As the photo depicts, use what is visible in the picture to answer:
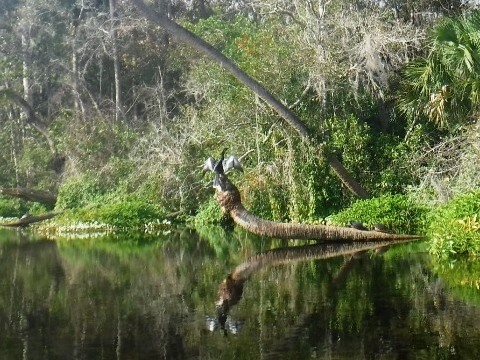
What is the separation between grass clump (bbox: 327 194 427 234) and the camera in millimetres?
17516

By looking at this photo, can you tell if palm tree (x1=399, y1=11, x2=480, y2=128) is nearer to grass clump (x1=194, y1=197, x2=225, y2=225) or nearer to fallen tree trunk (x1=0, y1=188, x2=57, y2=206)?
grass clump (x1=194, y1=197, x2=225, y2=225)

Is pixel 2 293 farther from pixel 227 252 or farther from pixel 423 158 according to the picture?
pixel 423 158

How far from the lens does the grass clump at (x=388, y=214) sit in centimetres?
1752

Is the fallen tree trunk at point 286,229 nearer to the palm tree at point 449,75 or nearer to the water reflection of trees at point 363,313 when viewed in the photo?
the water reflection of trees at point 363,313

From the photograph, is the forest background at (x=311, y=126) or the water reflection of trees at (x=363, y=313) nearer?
the water reflection of trees at (x=363, y=313)

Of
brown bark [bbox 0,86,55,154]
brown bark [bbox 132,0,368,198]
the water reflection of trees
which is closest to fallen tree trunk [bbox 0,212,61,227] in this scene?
brown bark [bbox 0,86,55,154]

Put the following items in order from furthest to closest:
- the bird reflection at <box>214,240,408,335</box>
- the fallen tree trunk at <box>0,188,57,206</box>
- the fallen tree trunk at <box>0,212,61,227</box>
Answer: the fallen tree trunk at <box>0,188,57,206</box>, the fallen tree trunk at <box>0,212,61,227</box>, the bird reflection at <box>214,240,408,335</box>

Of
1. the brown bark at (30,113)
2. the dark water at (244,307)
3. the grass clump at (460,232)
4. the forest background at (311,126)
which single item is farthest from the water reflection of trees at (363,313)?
the brown bark at (30,113)

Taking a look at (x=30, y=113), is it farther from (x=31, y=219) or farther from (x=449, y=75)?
(x=449, y=75)

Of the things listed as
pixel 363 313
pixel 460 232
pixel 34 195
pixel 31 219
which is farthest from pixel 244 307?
pixel 34 195

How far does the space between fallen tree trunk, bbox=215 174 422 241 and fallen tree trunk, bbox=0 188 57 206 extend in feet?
50.2

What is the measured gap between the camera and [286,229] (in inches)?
618

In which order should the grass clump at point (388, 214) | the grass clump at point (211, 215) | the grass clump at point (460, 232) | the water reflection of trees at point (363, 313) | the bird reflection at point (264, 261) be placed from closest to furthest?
the water reflection of trees at point (363, 313) → the bird reflection at point (264, 261) → the grass clump at point (460, 232) → the grass clump at point (388, 214) → the grass clump at point (211, 215)

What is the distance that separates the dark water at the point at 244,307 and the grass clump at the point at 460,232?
1.38 ft
